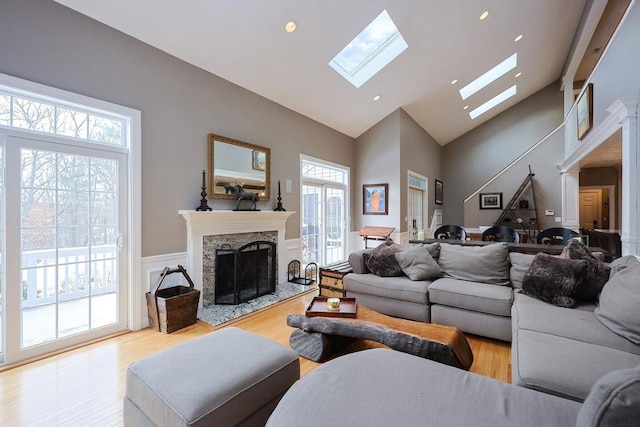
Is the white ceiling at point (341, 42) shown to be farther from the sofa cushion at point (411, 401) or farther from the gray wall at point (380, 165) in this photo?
the sofa cushion at point (411, 401)

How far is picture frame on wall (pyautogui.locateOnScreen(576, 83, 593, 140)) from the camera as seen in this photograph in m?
4.41

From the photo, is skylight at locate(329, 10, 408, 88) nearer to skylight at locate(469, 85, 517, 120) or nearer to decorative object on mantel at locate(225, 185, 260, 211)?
decorative object on mantel at locate(225, 185, 260, 211)

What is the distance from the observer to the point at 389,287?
311cm

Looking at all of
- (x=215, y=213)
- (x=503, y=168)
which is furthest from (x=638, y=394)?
(x=503, y=168)

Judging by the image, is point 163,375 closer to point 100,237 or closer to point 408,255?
point 100,237

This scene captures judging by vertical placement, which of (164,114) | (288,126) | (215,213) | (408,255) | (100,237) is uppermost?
(288,126)

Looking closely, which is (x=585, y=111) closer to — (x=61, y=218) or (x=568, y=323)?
(x=568, y=323)

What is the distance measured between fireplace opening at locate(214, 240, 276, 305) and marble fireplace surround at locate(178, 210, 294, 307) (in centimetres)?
23

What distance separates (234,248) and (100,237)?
1457 millimetres

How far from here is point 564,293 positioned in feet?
7.49

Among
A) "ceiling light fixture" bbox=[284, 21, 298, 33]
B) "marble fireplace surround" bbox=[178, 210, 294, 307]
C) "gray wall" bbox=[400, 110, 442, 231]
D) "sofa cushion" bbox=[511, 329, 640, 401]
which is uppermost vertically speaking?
"ceiling light fixture" bbox=[284, 21, 298, 33]

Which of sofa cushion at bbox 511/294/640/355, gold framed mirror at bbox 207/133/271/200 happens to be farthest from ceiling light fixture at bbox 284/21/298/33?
sofa cushion at bbox 511/294/640/355

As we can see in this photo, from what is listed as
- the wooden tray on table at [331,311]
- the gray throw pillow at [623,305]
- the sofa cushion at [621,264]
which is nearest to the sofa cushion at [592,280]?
the sofa cushion at [621,264]

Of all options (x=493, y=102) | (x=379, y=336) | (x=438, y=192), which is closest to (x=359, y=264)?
(x=379, y=336)
